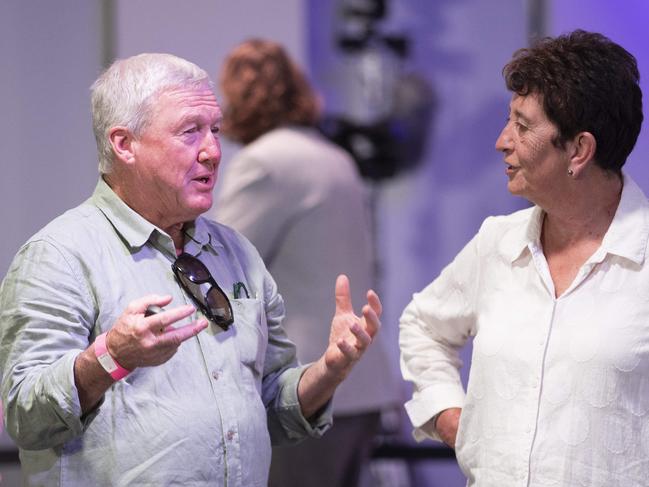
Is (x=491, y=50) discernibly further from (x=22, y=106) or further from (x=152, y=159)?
(x=152, y=159)

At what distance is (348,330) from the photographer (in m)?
2.39

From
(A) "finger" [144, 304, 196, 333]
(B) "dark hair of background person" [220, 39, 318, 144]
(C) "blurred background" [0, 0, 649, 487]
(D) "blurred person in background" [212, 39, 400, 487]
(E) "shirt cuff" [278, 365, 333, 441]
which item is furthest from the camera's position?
(C) "blurred background" [0, 0, 649, 487]

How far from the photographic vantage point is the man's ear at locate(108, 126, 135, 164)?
232cm

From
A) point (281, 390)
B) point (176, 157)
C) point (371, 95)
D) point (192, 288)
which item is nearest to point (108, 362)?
point (192, 288)

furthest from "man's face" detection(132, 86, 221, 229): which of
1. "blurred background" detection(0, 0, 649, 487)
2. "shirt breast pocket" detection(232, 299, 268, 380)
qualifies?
"blurred background" detection(0, 0, 649, 487)

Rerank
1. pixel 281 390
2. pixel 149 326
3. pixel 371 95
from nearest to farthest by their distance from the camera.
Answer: pixel 149 326 < pixel 281 390 < pixel 371 95

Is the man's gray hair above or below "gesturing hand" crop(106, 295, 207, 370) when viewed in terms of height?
above

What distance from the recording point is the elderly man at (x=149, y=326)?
2.09 m

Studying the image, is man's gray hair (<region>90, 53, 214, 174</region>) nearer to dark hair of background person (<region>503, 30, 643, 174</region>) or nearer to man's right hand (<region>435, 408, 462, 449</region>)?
dark hair of background person (<region>503, 30, 643, 174</region>)

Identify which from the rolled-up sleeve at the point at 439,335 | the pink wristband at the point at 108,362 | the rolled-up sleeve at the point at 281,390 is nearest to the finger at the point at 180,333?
the pink wristband at the point at 108,362

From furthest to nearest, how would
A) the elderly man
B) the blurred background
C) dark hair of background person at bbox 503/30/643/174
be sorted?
1. the blurred background
2. dark hair of background person at bbox 503/30/643/174
3. the elderly man

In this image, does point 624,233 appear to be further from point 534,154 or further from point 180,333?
point 180,333

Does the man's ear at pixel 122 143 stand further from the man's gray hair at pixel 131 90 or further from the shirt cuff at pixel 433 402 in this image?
the shirt cuff at pixel 433 402

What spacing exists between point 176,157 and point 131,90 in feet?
0.52
